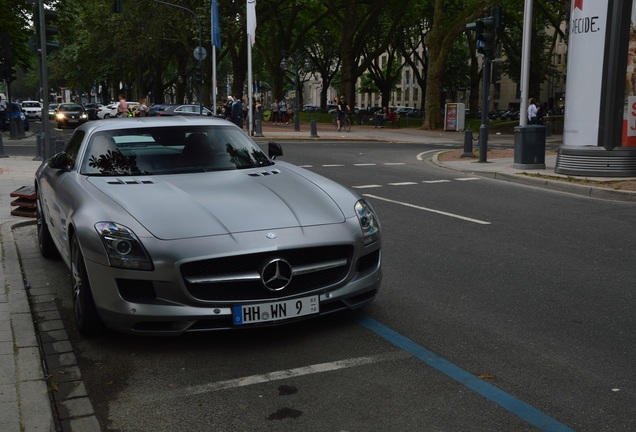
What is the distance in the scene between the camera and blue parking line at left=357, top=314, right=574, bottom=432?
3.67 meters

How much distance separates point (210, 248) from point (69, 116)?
140ft

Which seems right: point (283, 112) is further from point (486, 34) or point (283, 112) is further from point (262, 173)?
point (262, 173)

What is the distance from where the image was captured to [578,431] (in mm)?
3553

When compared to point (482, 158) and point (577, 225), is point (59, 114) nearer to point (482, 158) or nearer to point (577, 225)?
point (482, 158)

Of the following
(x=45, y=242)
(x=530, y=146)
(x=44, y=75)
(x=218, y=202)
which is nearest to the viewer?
(x=218, y=202)

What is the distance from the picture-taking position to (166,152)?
614 centimetres

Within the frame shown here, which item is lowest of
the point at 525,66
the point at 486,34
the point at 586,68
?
the point at 586,68

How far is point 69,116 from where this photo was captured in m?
44.3

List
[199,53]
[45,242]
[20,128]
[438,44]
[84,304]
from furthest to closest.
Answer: [438,44] → [199,53] → [20,128] → [45,242] → [84,304]

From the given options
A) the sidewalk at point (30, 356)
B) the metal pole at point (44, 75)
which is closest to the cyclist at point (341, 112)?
the metal pole at point (44, 75)

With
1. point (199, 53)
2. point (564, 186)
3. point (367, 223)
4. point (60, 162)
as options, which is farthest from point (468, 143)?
point (199, 53)

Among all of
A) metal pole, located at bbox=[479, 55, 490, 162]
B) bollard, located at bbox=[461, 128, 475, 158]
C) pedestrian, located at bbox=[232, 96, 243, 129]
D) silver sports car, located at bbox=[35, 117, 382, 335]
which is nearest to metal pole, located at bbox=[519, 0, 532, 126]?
metal pole, located at bbox=[479, 55, 490, 162]

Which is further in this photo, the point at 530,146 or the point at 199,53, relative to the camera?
the point at 199,53

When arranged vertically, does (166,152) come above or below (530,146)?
above
